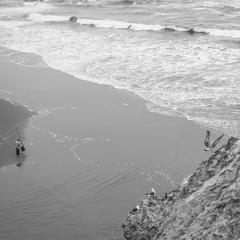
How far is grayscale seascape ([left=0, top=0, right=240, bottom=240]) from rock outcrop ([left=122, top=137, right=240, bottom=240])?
119 cm

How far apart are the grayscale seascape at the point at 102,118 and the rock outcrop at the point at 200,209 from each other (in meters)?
1.19

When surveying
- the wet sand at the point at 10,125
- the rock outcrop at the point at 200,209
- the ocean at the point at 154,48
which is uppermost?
the rock outcrop at the point at 200,209

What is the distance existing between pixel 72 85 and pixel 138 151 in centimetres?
637

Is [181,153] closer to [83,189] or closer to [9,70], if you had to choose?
[83,189]

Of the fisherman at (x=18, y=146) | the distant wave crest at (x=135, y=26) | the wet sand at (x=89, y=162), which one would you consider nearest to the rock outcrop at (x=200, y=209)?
the wet sand at (x=89, y=162)

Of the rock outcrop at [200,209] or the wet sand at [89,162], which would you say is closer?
the rock outcrop at [200,209]

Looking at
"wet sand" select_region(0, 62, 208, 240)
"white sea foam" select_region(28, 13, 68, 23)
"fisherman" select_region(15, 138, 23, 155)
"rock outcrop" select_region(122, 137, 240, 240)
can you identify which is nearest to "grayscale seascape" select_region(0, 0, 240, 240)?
"wet sand" select_region(0, 62, 208, 240)

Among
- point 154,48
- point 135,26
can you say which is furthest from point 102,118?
point 135,26

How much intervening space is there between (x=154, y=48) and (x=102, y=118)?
10.1 metres

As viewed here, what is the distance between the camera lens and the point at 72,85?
1717 centimetres

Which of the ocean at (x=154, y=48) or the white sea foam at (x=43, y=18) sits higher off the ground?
the ocean at (x=154, y=48)

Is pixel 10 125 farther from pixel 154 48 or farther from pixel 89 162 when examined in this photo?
pixel 154 48

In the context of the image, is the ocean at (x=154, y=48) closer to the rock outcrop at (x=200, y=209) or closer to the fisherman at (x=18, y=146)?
the fisherman at (x=18, y=146)

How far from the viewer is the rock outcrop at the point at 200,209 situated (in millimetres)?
5133
